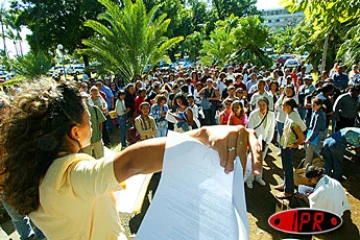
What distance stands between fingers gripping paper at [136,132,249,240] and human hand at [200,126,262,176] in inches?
0.7

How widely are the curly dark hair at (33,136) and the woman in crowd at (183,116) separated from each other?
4254mm

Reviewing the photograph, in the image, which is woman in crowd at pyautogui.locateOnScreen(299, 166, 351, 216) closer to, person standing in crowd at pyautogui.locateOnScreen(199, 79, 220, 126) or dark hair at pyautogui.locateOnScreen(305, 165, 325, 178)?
dark hair at pyautogui.locateOnScreen(305, 165, 325, 178)

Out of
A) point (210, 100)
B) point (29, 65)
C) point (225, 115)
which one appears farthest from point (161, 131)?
point (29, 65)

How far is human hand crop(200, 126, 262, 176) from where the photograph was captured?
0.83 meters

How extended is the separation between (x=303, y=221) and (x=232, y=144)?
4.69ft

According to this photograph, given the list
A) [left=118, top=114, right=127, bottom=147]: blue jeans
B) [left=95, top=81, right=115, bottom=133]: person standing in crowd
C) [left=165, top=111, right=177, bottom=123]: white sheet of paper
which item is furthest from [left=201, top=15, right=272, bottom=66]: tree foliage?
[left=165, top=111, right=177, bottom=123]: white sheet of paper

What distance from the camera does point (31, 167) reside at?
1017mm

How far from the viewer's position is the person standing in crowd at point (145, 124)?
548 cm

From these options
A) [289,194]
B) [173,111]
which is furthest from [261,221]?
[173,111]

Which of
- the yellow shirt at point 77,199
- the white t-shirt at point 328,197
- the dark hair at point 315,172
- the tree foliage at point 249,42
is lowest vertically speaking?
the white t-shirt at point 328,197

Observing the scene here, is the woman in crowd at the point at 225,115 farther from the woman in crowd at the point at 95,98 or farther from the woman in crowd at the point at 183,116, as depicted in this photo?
the woman in crowd at the point at 95,98

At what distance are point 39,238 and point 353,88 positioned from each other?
6014 millimetres

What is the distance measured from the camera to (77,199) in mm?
982

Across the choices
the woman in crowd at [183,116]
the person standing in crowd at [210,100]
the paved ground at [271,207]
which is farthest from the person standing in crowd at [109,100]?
the paved ground at [271,207]
